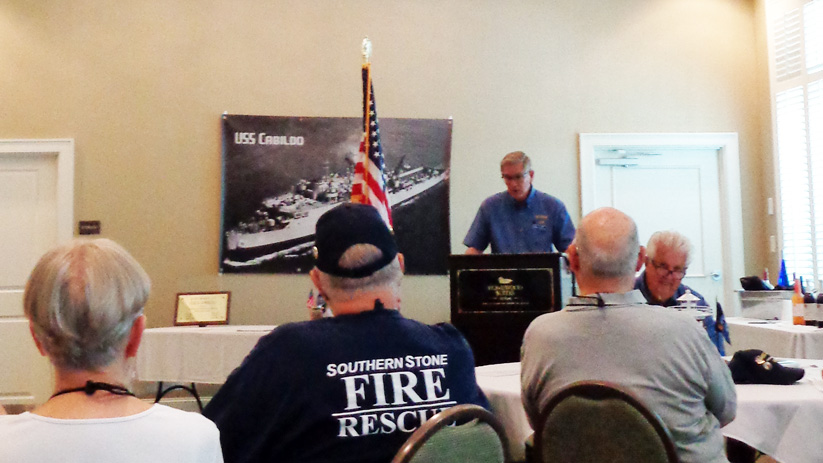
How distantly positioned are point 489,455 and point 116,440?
0.58m

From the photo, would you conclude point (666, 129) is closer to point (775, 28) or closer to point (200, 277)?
point (775, 28)

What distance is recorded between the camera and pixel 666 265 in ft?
8.61

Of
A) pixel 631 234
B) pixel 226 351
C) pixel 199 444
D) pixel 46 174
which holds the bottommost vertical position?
pixel 226 351

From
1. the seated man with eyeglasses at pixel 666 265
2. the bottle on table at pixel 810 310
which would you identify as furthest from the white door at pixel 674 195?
the seated man with eyeglasses at pixel 666 265

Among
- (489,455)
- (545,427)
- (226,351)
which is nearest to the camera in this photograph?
(489,455)

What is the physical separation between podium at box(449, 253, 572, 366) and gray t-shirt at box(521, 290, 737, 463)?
1458 millimetres

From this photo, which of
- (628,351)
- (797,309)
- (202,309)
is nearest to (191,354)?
(202,309)

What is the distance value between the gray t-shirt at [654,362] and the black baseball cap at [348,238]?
0.51 metres

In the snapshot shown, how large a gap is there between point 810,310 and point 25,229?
5.43 m

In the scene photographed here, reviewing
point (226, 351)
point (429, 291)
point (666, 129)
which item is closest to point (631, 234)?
point (226, 351)

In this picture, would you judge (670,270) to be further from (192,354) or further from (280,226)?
A: (280,226)

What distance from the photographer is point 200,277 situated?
501cm

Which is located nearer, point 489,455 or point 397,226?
point 489,455

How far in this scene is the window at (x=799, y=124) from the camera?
15.4 feet
